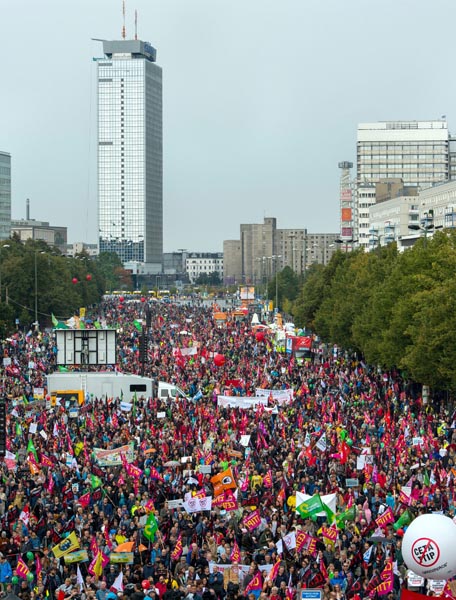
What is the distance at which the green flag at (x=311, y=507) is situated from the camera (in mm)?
24531

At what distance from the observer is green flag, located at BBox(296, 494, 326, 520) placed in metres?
24.5

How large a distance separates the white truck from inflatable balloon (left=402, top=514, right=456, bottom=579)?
107ft

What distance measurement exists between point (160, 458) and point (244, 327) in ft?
203

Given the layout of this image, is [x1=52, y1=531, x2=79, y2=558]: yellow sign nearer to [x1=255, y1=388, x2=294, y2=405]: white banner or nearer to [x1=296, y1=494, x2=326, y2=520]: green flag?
[x1=296, y1=494, x2=326, y2=520]: green flag

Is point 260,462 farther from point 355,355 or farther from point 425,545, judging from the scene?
point 355,355

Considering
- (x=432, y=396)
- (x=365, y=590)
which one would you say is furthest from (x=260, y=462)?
(x=432, y=396)

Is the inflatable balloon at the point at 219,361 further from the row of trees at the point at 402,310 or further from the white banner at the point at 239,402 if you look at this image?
the white banner at the point at 239,402

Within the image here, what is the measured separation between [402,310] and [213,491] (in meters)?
26.7

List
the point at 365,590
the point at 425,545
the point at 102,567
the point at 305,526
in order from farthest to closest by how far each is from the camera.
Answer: the point at 305,526 < the point at 102,567 < the point at 365,590 < the point at 425,545

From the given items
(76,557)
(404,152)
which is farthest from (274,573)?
(404,152)

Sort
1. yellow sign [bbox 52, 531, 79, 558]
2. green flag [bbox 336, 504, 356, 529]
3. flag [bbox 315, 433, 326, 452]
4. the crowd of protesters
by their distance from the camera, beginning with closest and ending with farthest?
the crowd of protesters → yellow sign [bbox 52, 531, 79, 558] → green flag [bbox 336, 504, 356, 529] → flag [bbox 315, 433, 326, 452]

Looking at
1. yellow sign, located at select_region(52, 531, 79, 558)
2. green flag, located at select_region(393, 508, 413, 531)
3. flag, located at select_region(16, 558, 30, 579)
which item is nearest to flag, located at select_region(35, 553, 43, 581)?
flag, located at select_region(16, 558, 30, 579)

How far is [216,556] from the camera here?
877 inches

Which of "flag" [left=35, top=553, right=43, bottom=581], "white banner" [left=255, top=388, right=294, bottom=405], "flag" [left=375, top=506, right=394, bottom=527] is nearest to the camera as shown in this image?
"flag" [left=35, top=553, right=43, bottom=581]
